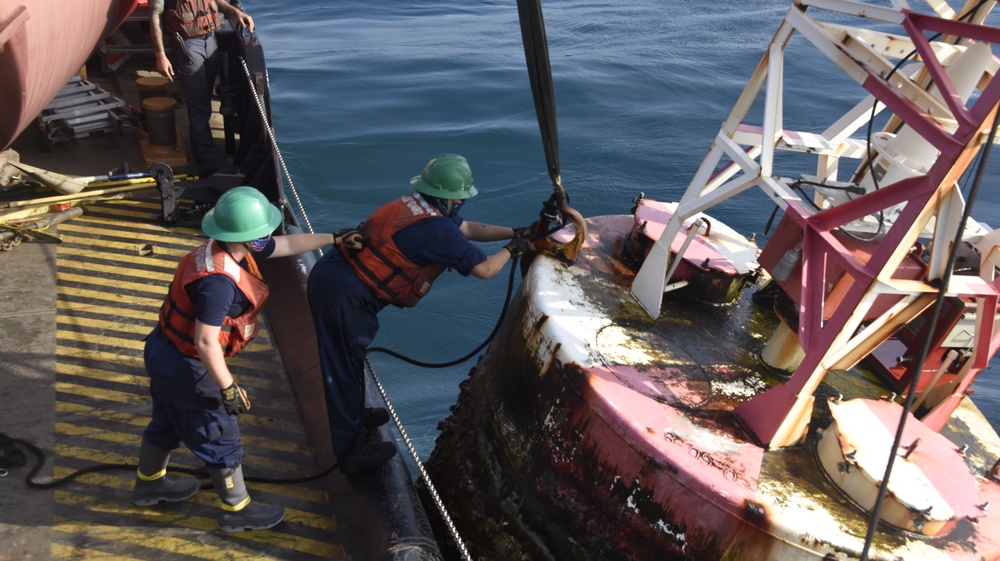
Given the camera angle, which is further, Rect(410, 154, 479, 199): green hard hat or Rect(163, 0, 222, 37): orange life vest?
Rect(163, 0, 222, 37): orange life vest

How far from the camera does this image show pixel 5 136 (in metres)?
5.09

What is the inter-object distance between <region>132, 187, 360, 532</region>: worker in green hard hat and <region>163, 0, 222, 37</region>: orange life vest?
3.83 meters

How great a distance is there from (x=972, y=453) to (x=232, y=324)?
14.5ft

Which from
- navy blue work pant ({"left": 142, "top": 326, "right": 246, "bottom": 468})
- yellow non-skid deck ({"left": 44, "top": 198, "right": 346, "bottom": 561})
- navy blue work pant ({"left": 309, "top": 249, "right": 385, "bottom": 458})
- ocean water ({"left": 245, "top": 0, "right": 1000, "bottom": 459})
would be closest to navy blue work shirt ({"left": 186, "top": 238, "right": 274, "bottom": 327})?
navy blue work pant ({"left": 142, "top": 326, "right": 246, "bottom": 468})

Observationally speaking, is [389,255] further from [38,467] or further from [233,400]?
[38,467]

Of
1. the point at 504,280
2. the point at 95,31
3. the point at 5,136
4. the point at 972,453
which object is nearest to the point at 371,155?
the point at 504,280

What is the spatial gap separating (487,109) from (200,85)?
9.26m

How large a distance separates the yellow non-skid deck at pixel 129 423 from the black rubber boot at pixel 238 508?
6 centimetres

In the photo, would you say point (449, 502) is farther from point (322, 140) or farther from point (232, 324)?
point (322, 140)

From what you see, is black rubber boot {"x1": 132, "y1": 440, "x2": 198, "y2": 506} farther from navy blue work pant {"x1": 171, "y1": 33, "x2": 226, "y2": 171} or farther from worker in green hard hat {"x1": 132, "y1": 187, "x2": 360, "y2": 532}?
navy blue work pant {"x1": 171, "y1": 33, "x2": 226, "y2": 171}

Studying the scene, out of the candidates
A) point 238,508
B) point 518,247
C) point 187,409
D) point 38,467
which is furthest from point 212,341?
point 518,247

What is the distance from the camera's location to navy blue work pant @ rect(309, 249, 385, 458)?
4301 mm

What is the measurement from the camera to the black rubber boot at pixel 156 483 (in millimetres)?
3948

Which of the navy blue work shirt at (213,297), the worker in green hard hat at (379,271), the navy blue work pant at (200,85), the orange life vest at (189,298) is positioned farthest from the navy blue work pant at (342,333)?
the navy blue work pant at (200,85)
